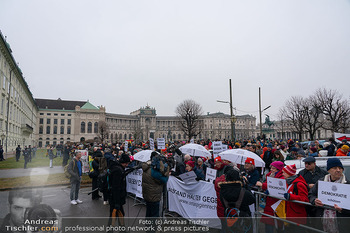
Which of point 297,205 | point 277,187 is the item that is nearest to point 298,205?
point 297,205

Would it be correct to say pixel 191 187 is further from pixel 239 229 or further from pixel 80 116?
pixel 80 116

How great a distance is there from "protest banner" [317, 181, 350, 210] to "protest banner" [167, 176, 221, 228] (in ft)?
8.98

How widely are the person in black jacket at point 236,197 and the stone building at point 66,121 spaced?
106 m

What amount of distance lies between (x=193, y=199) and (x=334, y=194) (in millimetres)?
3728

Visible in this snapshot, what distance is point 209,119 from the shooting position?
153 meters

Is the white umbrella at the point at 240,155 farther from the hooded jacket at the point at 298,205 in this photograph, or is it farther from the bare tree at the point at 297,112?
the bare tree at the point at 297,112

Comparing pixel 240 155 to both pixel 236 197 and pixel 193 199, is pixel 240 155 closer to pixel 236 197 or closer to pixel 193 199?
pixel 193 199

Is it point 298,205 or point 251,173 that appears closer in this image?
point 298,205

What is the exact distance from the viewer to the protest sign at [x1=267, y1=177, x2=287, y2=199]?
4.29 meters

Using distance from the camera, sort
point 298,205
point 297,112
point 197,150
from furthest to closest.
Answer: point 297,112, point 197,150, point 298,205

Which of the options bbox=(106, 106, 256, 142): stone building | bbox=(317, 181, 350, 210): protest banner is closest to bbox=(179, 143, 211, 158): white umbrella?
bbox=(317, 181, 350, 210): protest banner

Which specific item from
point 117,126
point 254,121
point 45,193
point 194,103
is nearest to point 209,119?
point 254,121

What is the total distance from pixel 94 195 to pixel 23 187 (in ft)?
20.7

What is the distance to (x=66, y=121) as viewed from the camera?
10800 cm
